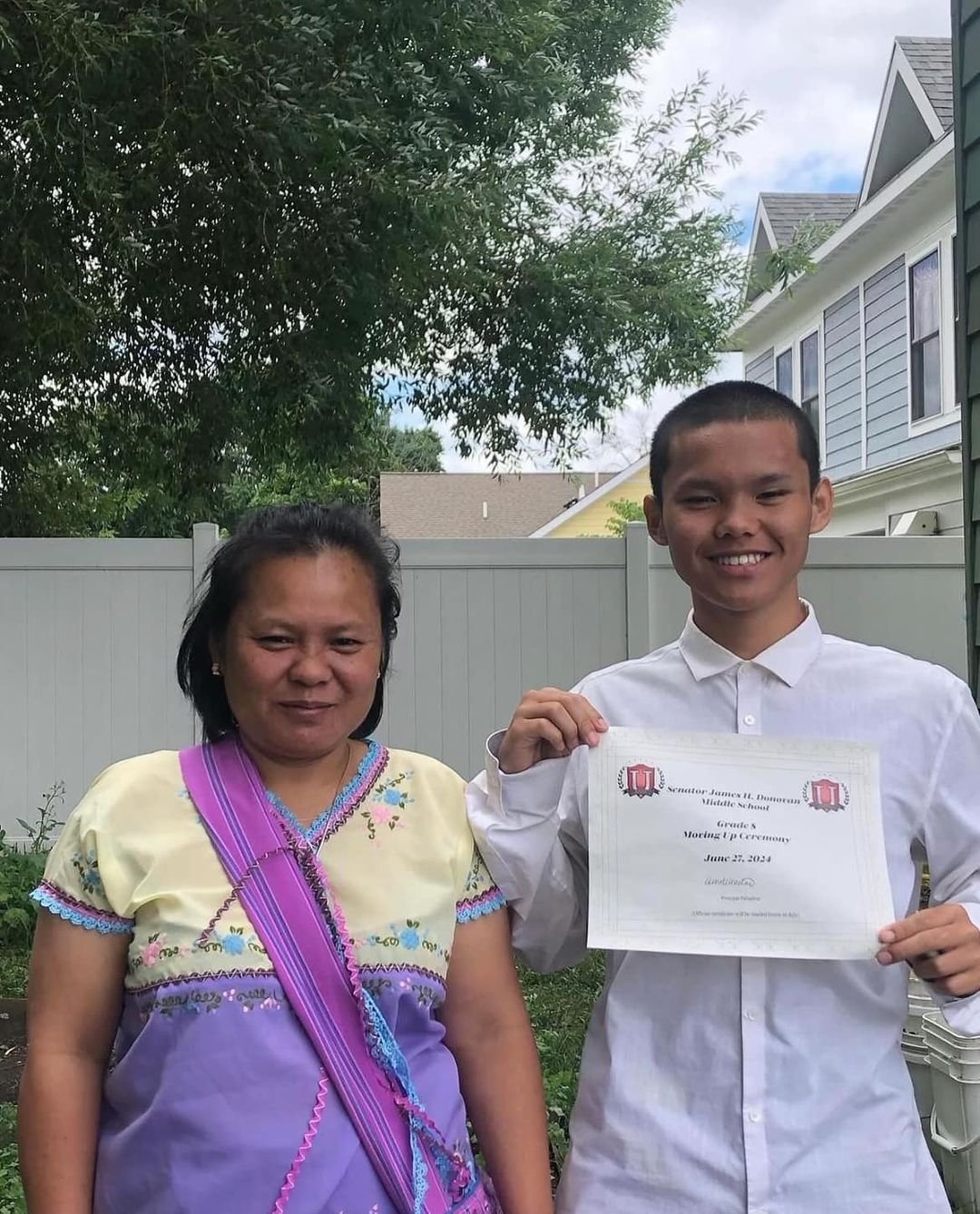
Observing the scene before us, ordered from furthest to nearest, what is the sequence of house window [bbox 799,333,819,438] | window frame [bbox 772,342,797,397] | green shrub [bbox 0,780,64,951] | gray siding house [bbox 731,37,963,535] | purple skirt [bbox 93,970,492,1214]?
window frame [bbox 772,342,797,397] → house window [bbox 799,333,819,438] → gray siding house [bbox 731,37,963,535] → green shrub [bbox 0,780,64,951] → purple skirt [bbox 93,970,492,1214]

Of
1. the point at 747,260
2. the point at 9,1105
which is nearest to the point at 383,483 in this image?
the point at 747,260

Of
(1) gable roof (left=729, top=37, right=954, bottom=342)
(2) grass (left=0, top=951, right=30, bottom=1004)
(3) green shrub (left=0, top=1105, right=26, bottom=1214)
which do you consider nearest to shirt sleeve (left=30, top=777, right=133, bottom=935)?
(3) green shrub (left=0, top=1105, right=26, bottom=1214)

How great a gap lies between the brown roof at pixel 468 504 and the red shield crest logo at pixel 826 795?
34.2 meters

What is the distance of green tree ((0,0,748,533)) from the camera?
243 inches

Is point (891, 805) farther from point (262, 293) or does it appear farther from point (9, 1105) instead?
point (262, 293)

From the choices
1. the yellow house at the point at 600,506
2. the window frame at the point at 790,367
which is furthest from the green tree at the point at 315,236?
the yellow house at the point at 600,506

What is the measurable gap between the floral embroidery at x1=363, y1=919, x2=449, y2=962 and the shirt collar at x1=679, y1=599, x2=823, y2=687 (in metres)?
0.53

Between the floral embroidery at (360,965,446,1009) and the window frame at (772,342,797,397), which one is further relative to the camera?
the window frame at (772,342,797,397)

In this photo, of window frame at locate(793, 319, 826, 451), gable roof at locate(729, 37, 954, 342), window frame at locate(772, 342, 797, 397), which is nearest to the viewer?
gable roof at locate(729, 37, 954, 342)

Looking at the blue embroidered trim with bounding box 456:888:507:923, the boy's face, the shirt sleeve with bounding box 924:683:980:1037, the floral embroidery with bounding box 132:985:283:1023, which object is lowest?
the floral embroidery with bounding box 132:985:283:1023

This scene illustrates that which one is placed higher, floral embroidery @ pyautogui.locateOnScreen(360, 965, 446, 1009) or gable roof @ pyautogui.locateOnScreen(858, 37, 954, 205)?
gable roof @ pyautogui.locateOnScreen(858, 37, 954, 205)

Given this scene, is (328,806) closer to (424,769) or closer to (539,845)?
(424,769)

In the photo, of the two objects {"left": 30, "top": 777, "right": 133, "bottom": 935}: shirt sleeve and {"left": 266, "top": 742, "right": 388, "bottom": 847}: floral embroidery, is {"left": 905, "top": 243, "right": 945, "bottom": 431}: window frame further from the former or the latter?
{"left": 30, "top": 777, "right": 133, "bottom": 935}: shirt sleeve

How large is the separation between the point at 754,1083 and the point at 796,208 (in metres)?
14.2
